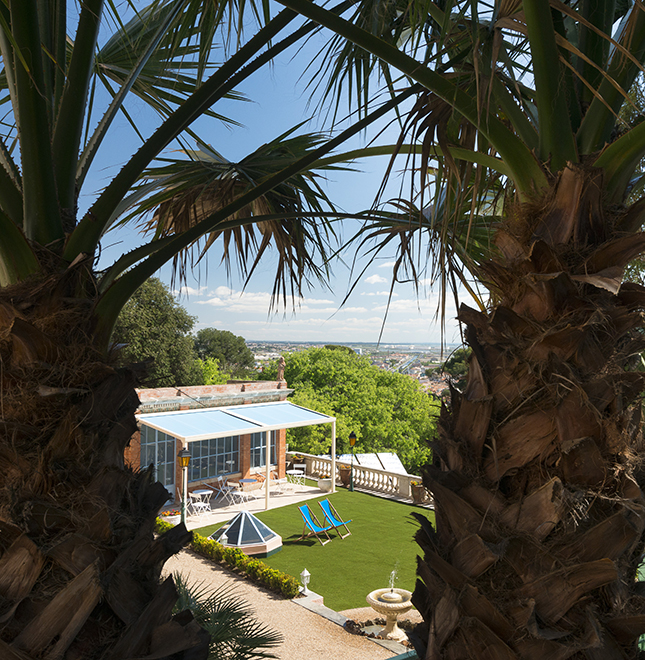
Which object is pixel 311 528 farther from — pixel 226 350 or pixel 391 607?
pixel 226 350

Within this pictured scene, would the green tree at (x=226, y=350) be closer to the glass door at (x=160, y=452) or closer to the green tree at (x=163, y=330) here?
the green tree at (x=163, y=330)

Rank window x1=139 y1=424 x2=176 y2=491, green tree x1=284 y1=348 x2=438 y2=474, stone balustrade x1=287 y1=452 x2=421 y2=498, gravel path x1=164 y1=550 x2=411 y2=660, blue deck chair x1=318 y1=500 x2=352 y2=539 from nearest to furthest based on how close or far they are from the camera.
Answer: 1. gravel path x1=164 y1=550 x2=411 y2=660
2. blue deck chair x1=318 y1=500 x2=352 y2=539
3. window x1=139 y1=424 x2=176 y2=491
4. stone balustrade x1=287 y1=452 x2=421 y2=498
5. green tree x1=284 y1=348 x2=438 y2=474

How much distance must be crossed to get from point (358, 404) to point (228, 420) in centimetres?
1852

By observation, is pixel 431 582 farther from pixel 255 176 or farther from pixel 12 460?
pixel 255 176

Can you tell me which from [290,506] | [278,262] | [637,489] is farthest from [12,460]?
[290,506]

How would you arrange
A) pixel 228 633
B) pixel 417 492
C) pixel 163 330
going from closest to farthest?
pixel 228 633
pixel 417 492
pixel 163 330

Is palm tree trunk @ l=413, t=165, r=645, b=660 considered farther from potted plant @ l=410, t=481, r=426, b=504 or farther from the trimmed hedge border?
potted plant @ l=410, t=481, r=426, b=504

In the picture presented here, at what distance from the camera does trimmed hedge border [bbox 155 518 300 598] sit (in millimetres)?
8672

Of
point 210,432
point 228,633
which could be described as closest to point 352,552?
point 210,432

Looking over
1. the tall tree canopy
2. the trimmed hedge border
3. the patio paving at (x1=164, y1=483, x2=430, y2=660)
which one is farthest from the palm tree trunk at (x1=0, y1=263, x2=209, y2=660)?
the tall tree canopy

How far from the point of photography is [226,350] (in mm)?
53469

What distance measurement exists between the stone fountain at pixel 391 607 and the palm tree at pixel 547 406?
6.91 metres

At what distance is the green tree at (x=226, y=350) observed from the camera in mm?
51000

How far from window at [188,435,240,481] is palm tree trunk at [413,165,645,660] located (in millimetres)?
14894
